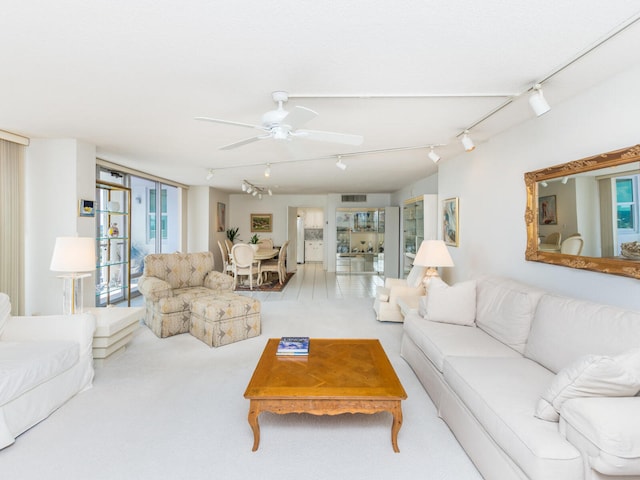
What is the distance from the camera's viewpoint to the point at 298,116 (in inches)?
81.4

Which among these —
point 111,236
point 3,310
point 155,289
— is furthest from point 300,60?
point 111,236

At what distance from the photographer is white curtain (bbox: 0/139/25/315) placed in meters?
Answer: 3.40

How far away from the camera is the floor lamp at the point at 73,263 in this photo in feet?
9.57

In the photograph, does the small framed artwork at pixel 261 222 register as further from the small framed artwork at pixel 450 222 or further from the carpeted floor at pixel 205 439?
the carpeted floor at pixel 205 439

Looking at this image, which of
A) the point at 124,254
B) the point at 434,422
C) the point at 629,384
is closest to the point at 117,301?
the point at 124,254

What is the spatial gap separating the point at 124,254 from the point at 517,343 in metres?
5.20

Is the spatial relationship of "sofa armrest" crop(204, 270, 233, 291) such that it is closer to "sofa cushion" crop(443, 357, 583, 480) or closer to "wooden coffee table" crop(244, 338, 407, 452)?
"wooden coffee table" crop(244, 338, 407, 452)

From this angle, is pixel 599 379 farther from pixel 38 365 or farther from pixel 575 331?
pixel 38 365

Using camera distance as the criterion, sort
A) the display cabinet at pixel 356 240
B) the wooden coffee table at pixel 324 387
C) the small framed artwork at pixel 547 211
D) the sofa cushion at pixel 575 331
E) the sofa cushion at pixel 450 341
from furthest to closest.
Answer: the display cabinet at pixel 356 240 < the small framed artwork at pixel 547 211 < the sofa cushion at pixel 450 341 < the wooden coffee table at pixel 324 387 < the sofa cushion at pixel 575 331

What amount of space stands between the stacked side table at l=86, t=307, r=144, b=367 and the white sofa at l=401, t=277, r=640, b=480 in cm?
286

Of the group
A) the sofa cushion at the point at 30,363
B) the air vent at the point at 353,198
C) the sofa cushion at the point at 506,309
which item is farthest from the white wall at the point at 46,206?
the air vent at the point at 353,198

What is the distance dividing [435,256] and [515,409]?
243 centimetres

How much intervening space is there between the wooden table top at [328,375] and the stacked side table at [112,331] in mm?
1597

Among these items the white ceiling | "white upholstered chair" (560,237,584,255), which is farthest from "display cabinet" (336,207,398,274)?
"white upholstered chair" (560,237,584,255)
